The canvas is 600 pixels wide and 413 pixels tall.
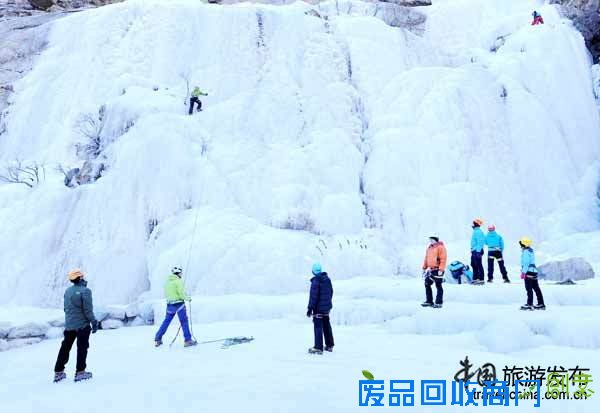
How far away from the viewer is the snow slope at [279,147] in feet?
44.8

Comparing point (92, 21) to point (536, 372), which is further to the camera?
point (92, 21)

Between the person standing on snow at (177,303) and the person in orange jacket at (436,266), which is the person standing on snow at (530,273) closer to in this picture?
the person in orange jacket at (436,266)

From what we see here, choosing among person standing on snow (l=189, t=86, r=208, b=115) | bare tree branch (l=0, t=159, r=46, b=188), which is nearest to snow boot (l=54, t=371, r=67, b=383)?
person standing on snow (l=189, t=86, r=208, b=115)

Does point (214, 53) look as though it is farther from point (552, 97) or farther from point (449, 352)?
point (449, 352)

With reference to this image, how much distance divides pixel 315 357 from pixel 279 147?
396 inches

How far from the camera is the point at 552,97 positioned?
18.9 m

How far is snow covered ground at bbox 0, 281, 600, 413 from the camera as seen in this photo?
548 cm

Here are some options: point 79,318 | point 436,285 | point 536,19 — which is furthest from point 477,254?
point 536,19

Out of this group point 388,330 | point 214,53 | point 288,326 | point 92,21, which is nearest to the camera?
point 388,330

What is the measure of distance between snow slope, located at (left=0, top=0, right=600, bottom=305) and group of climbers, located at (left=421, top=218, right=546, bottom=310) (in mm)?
2489

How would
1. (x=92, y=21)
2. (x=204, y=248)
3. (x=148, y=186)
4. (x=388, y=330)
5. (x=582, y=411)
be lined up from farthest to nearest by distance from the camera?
(x=92, y=21) < (x=148, y=186) < (x=204, y=248) < (x=388, y=330) < (x=582, y=411)

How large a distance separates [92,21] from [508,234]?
63.4ft

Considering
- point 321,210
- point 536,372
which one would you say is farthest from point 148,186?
point 536,372

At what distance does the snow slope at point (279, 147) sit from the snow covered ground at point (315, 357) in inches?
118
